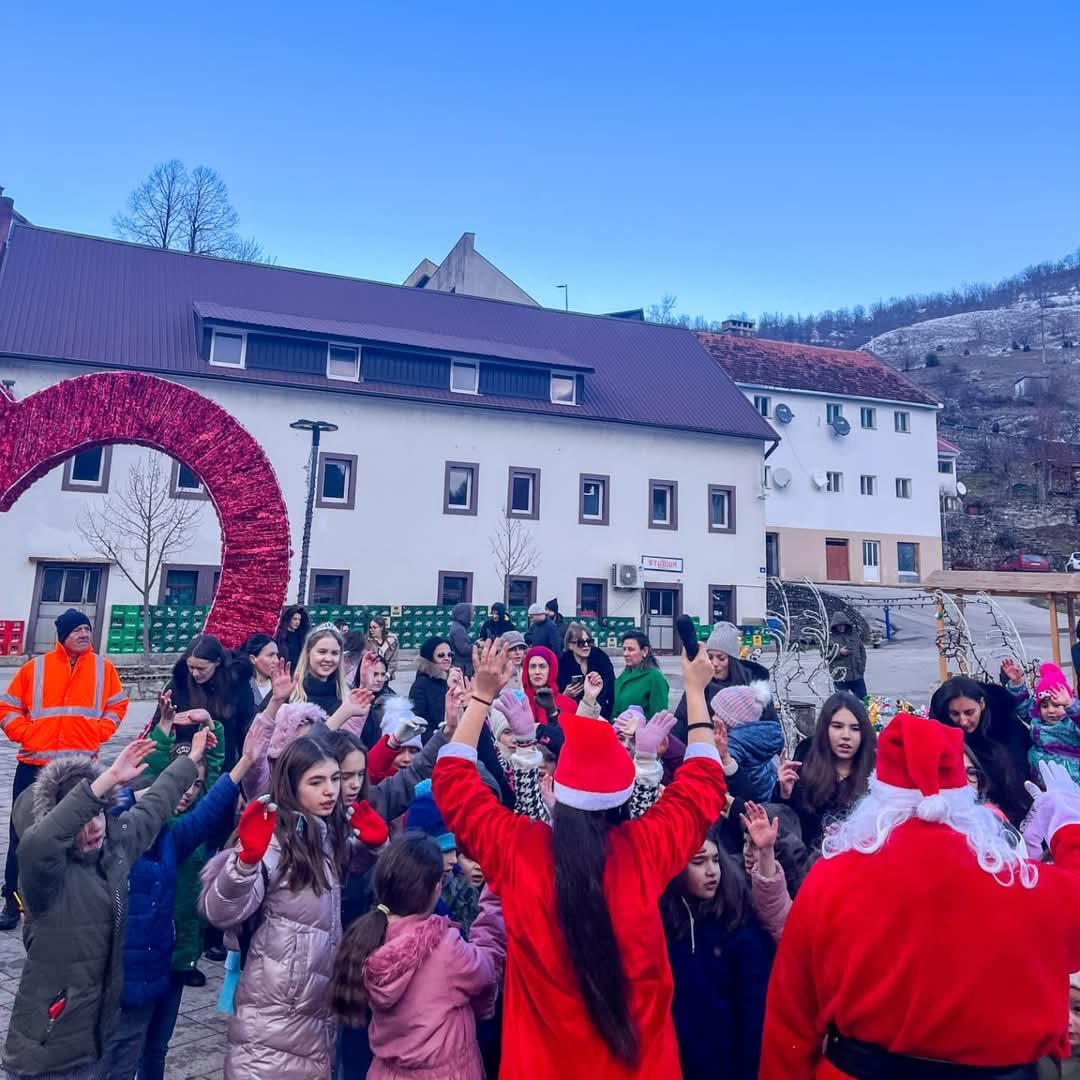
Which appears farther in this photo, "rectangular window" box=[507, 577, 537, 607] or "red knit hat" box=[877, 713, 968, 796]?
"rectangular window" box=[507, 577, 537, 607]

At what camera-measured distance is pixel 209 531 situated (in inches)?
959

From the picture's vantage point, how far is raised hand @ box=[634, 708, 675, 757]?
3.19m

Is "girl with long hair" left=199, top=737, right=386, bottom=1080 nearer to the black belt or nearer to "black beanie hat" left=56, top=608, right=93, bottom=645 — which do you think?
the black belt

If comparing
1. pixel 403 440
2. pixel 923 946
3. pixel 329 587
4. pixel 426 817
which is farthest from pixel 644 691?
pixel 403 440

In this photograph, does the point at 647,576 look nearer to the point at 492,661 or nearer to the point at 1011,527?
the point at 492,661

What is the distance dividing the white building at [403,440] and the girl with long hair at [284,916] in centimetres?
2199

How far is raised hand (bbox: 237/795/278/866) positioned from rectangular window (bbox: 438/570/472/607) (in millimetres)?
23920

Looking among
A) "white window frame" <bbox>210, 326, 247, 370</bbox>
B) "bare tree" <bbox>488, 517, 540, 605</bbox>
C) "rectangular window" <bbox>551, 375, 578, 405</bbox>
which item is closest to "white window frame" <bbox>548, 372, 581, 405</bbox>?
"rectangular window" <bbox>551, 375, 578, 405</bbox>

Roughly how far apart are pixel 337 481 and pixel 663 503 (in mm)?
11668

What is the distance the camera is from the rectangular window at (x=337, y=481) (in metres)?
25.6

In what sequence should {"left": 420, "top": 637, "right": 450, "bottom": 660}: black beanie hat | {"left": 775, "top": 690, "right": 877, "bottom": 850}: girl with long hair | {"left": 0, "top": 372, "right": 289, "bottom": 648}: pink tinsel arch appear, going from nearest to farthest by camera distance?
{"left": 775, "top": 690, "right": 877, "bottom": 850}: girl with long hair
{"left": 0, "top": 372, "right": 289, "bottom": 648}: pink tinsel arch
{"left": 420, "top": 637, "right": 450, "bottom": 660}: black beanie hat

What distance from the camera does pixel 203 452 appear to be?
6.39 meters

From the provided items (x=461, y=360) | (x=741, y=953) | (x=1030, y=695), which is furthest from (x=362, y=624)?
(x=741, y=953)

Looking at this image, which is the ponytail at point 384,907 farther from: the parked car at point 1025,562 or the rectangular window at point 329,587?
the parked car at point 1025,562
